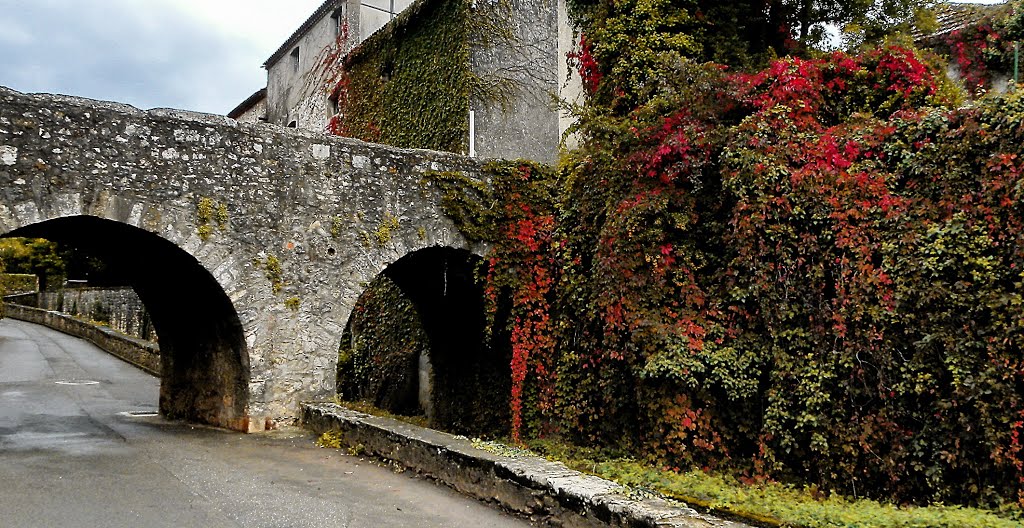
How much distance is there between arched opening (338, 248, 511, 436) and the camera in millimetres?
11633

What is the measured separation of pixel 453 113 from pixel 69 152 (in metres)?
6.84

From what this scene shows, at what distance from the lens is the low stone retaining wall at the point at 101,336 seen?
59.7 feet

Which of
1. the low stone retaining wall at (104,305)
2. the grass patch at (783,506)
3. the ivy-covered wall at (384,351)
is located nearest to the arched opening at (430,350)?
the ivy-covered wall at (384,351)

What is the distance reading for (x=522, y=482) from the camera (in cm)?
489

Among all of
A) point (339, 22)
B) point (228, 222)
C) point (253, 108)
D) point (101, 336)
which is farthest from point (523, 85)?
point (101, 336)

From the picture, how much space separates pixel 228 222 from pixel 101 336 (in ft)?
59.0

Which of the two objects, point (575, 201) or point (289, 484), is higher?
point (575, 201)

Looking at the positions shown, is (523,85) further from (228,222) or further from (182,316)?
(182,316)

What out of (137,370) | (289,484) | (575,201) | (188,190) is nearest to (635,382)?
(575,201)

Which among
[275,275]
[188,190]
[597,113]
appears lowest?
[275,275]

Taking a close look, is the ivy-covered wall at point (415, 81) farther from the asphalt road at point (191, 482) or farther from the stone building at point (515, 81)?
the asphalt road at point (191, 482)

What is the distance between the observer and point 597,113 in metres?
10.7

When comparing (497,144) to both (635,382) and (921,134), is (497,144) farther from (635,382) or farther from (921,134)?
(921,134)

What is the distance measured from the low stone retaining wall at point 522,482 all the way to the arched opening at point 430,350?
391 cm
